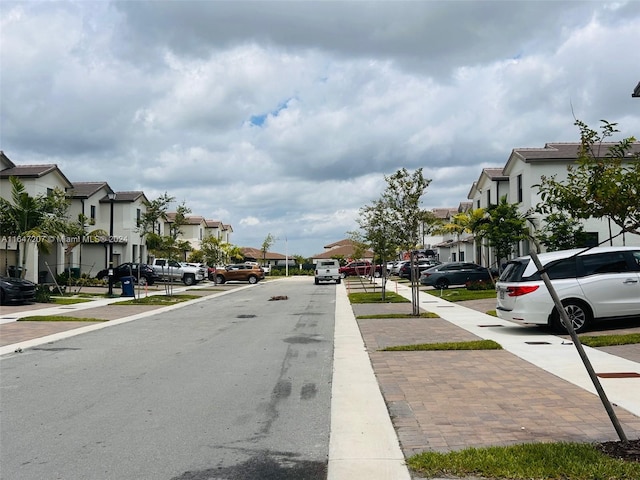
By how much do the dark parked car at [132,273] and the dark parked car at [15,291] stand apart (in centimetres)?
1301

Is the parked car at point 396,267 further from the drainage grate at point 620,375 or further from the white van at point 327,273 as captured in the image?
the drainage grate at point 620,375

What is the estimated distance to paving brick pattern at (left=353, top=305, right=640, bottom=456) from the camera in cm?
587

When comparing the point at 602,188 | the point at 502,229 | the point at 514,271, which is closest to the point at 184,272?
the point at 502,229

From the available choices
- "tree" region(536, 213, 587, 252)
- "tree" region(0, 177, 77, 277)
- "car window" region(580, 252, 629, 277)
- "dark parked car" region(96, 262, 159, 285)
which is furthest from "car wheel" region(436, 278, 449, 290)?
"car window" region(580, 252, 629, 277)

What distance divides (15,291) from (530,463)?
23.3 metres

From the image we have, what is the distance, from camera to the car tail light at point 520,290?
12906 millimetres

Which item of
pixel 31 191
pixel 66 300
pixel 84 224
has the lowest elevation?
pixel 66 300

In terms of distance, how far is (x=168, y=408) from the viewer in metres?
7.34

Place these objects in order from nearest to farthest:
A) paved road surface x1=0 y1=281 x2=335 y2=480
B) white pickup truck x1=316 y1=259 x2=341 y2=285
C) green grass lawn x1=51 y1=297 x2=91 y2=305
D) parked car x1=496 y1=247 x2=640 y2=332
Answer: paved road surface x1=0 y1=281 x2=335 y2=480
parked car x1=496 y1=247 x2=640 y2=332
green grass lawn x1=51 y1=297 x2=91 y2=305
white pickup truck x1=316 y1=259 x2=341 y2=285

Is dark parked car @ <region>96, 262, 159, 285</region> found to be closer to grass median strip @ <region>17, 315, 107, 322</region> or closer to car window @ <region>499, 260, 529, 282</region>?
grass median strip @ <region>17, 315, 107, 322</region>

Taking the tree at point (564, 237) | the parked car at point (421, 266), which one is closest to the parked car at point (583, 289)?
the tree at point (564, 237)

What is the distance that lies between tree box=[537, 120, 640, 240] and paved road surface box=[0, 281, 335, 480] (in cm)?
331

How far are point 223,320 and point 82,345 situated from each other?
588 cm

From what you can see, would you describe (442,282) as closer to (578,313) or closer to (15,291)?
(578,313)
